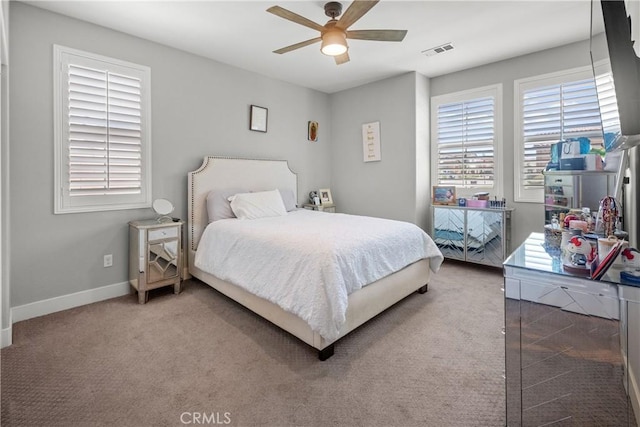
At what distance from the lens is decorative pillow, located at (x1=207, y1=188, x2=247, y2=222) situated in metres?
3.36

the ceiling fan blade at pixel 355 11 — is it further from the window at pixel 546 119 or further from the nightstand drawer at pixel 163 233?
the window at pixel 546 119

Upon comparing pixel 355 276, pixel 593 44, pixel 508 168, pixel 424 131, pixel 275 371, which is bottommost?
pixel 275 371

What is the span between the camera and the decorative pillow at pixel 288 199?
408 centimetres

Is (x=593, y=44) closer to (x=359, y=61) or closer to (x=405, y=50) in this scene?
(x=405, y=50)

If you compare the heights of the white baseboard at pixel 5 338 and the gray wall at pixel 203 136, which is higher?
the gray wall at pixel 203 136

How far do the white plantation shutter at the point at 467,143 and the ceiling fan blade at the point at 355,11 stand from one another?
251cm

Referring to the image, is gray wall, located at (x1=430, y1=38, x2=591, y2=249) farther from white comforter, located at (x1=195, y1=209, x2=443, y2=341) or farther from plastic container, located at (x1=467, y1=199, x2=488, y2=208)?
white comforter, located at (x1=195, y1=209, x2=443, y2=341)

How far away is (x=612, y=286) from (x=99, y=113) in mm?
3840

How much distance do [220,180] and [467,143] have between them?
11.0 feet

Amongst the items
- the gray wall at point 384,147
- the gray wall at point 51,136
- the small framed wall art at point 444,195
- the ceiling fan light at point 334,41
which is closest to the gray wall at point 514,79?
the small framed wall art at point 444,195

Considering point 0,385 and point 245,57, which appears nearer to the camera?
point 0,385

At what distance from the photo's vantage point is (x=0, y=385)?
1682mm

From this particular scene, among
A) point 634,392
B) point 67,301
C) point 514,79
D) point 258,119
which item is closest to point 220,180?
point 258,119

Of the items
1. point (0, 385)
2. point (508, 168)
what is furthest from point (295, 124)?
point (0, 385)
